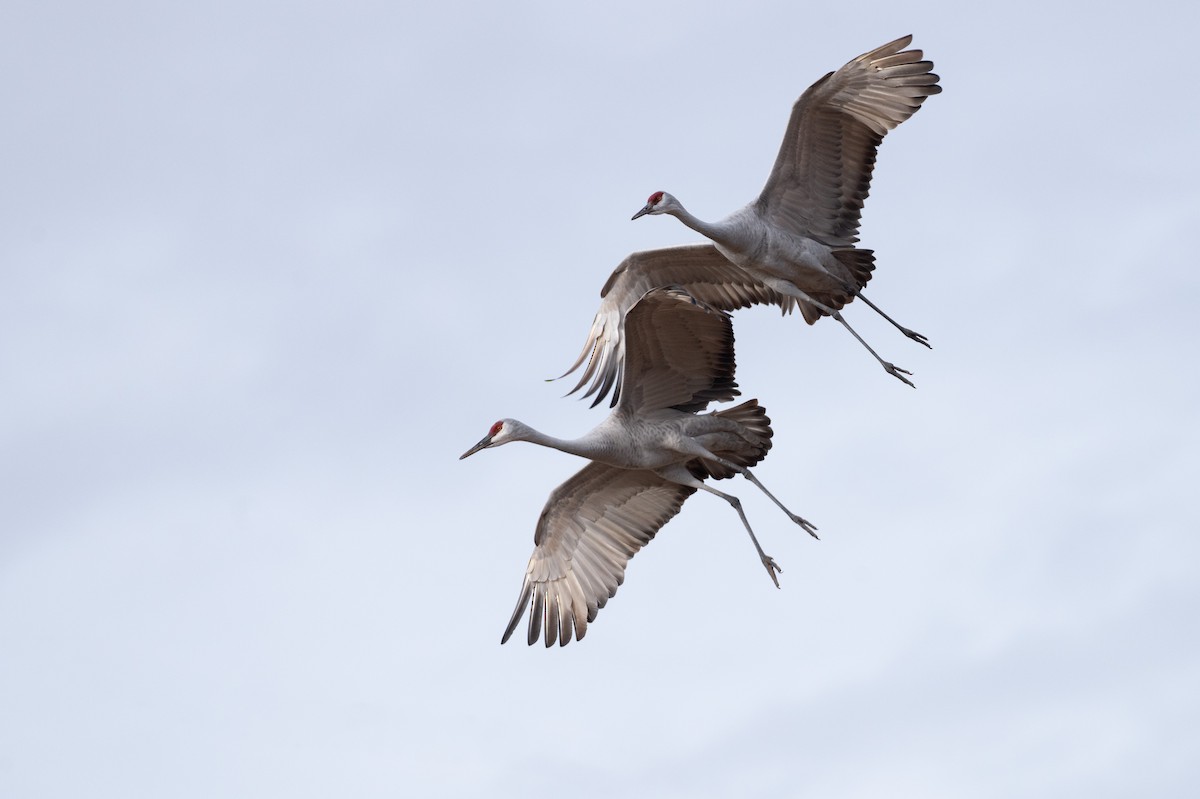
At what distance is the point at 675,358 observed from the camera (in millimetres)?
20266

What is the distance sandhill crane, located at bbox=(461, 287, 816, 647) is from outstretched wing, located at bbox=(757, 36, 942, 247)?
1.78 meters

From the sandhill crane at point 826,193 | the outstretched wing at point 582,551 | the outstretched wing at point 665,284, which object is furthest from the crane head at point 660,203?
the outstretched wing at point 582,551

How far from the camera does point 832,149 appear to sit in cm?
2133

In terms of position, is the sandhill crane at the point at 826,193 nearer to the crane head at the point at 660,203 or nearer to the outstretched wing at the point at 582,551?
the crane head at the point at 660,203

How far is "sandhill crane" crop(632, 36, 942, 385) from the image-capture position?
21.1 m

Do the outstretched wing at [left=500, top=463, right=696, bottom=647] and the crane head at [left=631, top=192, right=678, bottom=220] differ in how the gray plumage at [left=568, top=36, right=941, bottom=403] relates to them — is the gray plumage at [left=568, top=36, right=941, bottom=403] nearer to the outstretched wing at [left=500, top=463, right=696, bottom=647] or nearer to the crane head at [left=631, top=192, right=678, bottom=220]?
the crane head at [left=631, top=192, right=678, bottom=220]

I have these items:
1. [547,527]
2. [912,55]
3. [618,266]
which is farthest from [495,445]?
[912,55]

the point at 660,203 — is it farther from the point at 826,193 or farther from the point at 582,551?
the point at 582,551

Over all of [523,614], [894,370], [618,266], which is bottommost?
[523,614]

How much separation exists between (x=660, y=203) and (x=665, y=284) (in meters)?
1.46

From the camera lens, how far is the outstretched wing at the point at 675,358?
19.8 m

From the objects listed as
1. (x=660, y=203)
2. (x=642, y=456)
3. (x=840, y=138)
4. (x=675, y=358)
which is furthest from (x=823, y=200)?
(x=642, y=456)

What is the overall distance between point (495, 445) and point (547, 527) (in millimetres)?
1050

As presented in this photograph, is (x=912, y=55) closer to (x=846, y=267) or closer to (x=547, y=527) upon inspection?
(x=846, y=267)
